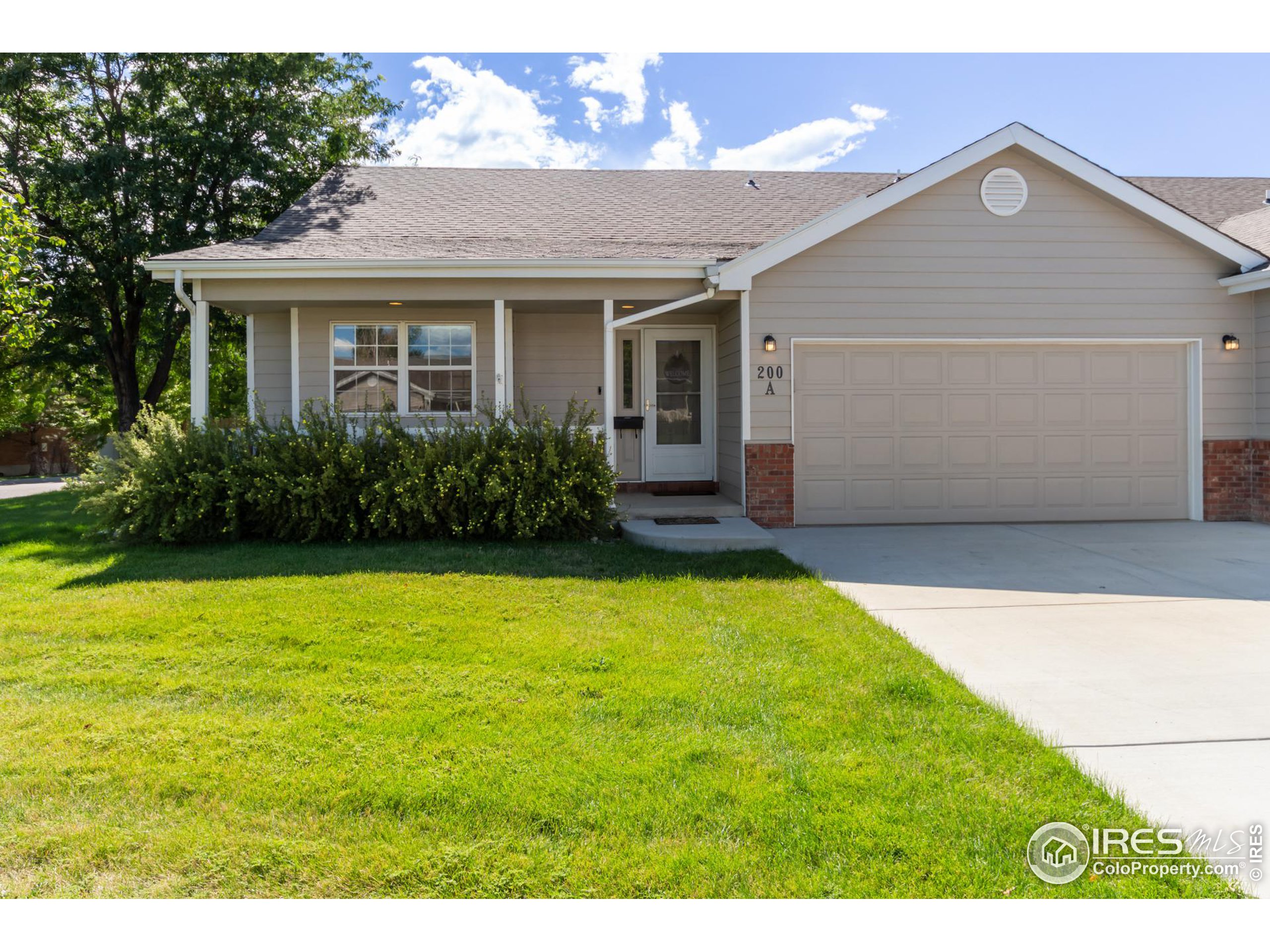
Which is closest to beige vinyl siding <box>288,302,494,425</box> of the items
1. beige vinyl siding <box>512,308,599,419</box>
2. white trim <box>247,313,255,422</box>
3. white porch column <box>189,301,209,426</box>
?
beige vinyl siding <box>512,308,599,419</box>

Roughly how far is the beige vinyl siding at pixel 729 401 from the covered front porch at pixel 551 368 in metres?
0.03

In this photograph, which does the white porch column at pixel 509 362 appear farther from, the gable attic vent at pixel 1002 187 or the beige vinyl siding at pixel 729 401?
the gable attic vent at pixel 1002 187

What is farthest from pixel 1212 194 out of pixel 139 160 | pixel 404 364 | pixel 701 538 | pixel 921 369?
pixel 139 160

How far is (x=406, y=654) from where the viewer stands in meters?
4.59

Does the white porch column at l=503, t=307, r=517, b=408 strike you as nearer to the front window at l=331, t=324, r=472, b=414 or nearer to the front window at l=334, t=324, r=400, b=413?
the front window at l=331, t=324, r=472, b=414

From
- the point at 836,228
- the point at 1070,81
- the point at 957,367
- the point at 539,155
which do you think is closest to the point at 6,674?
the point at 836,228

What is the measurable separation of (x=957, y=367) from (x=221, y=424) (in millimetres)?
8445

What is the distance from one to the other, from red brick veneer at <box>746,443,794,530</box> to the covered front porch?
0.74 ft

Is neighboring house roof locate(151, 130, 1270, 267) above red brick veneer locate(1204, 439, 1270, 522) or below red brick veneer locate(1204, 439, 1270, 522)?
above

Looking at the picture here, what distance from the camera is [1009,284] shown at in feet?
30.8

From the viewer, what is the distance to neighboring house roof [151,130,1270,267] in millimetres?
9117

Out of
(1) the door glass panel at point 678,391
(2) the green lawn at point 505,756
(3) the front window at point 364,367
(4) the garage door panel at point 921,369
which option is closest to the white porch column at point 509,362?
(3) the front window at point 364,367

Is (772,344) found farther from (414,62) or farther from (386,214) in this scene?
(414,62)

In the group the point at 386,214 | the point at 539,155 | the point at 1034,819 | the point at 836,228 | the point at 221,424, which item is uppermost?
the point at 539,155
